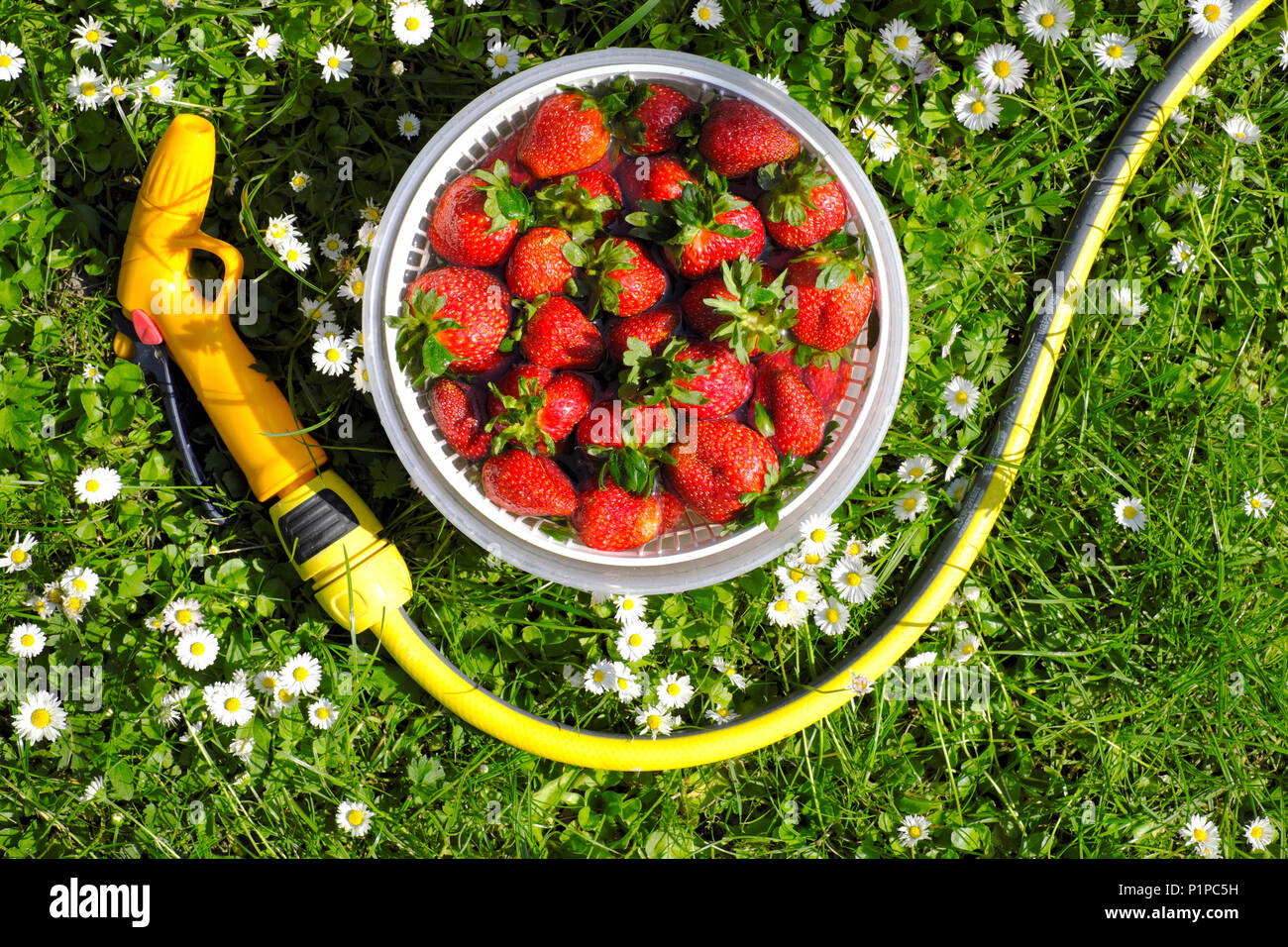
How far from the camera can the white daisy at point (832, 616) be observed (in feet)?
5.29

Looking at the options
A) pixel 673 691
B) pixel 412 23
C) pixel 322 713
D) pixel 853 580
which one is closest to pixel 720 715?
pixel 673 691

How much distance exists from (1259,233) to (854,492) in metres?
0.95

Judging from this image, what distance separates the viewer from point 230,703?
5.15ft

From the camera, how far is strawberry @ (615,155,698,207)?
52.4 inches

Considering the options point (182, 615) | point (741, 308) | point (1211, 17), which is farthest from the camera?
point (1211, 17)

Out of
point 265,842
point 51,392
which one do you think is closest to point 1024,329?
point 265,842

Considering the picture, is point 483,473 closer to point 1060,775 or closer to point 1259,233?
point 1060,775

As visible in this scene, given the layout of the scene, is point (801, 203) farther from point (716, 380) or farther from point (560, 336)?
point (560, 336)

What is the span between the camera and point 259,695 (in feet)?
5.30

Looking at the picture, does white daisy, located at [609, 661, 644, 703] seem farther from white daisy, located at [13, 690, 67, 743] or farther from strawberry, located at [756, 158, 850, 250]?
white daisy, located at [13, 690, 67, 743]

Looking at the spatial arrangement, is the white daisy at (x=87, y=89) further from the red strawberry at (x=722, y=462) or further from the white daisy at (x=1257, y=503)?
the white daisy at (x=1257, y=503)

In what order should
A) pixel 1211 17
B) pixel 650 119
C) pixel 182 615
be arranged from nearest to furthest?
pixel 650 119, pixel 182 615, pixel 1211 17

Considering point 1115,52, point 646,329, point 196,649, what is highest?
point 1115,52

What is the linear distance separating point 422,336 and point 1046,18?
1242mm
